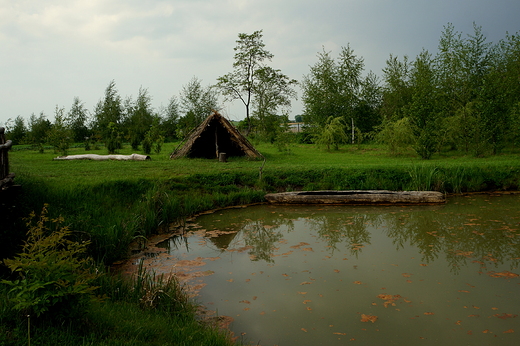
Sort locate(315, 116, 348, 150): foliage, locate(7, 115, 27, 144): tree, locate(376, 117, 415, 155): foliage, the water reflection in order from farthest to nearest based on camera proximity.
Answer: locate(7, 115, 27, 144): tree < locate(315, 116, 348, 150): foliage < locate(376, 117, 415, 155): foliage < the water reflection

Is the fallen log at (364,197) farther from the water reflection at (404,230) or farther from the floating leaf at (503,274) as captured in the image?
the floating leaf at (503,274)

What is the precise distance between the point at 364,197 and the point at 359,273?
5.17 m

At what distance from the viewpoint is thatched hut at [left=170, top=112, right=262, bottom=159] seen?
1708 cm

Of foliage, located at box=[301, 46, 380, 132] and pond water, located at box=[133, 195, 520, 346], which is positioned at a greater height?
foliage, located at box=[301, 46, 380, 132]

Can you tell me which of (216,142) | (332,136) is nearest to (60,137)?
(216,142)

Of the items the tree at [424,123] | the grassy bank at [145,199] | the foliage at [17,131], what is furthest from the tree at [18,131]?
the tree at [424,123]

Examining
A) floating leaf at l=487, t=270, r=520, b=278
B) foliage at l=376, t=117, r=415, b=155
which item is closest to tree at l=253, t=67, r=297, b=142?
foliage at l=376, t=117, r=415, b=155

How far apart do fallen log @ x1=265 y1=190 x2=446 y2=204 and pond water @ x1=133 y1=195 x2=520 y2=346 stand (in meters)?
0.72

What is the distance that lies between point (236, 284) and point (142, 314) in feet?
5.43

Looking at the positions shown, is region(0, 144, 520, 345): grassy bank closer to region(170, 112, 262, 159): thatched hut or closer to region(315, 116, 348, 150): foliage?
region(170, 112, 262, 159): thatched hut

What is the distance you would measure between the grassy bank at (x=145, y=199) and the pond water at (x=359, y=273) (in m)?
0.66

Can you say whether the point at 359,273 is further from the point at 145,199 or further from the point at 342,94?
the point at 342,94

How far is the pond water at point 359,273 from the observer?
4.22 metres

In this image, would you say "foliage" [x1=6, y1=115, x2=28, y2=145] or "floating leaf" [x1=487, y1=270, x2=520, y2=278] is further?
"foliage" [x1=6, y1=115, x2=28, y2=145]
